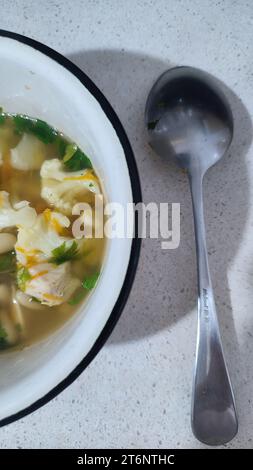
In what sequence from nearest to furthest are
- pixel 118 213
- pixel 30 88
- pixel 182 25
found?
pixel 118 213
pixel 30 88
pixel 182 25

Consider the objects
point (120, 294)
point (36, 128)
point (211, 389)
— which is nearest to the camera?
point (120, 294)

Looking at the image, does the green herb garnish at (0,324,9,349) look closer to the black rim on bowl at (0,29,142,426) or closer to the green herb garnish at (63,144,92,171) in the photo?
the black rim on bowl at (0,29,142,426)

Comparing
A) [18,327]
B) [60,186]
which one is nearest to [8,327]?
[18,327]

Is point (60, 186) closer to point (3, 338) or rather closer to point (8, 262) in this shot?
point (8, 262)

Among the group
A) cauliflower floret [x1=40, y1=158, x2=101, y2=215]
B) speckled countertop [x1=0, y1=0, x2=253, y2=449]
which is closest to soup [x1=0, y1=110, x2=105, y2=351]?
cauliflower floret [x1=40, y1=158, x2=101, y2=215]
